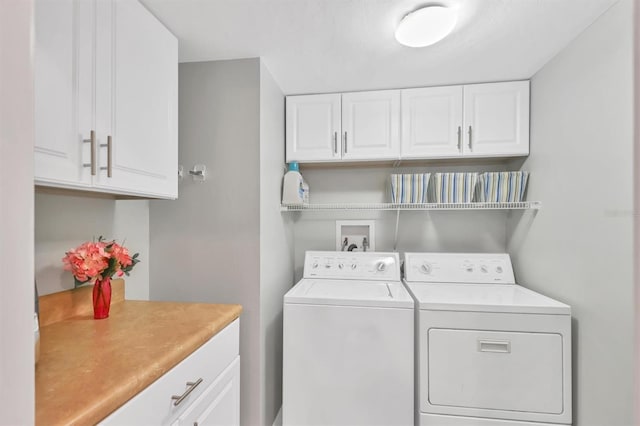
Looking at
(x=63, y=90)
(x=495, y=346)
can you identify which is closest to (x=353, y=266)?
(x=495, y=346)

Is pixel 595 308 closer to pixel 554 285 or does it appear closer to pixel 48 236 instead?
pixel 554 285

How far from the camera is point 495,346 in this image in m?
1.57

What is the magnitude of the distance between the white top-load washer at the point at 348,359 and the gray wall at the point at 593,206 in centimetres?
81

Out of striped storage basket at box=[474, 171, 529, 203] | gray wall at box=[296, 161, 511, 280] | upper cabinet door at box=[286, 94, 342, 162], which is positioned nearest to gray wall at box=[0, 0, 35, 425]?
upper cabinet door at box=[286, 94, 342, 162]

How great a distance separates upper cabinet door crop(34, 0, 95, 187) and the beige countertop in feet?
1.68

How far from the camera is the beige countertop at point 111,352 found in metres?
0.68

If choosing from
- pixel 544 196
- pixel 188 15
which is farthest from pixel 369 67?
pixel 544 196

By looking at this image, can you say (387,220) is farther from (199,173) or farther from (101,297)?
(101,297)

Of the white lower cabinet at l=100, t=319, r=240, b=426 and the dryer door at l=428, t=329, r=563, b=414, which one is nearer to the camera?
the white lower cabinet at l=100, t=319, r=240, b=426

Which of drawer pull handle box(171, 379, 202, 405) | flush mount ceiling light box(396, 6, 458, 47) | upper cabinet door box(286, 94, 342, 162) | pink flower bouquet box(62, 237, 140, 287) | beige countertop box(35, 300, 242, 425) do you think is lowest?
drawer pull handle box(171, 379, 202, 405)

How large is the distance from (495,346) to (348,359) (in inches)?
30.0

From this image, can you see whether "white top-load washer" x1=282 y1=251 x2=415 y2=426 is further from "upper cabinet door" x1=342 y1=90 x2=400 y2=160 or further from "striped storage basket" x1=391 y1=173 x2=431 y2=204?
"upper cabinet door" x1=342 y1=90 x2=400 y2=160

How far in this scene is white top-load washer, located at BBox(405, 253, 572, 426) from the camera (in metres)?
1.53

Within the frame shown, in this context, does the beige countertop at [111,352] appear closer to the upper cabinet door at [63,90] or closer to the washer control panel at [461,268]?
the upper cabinet door at [63,90]
